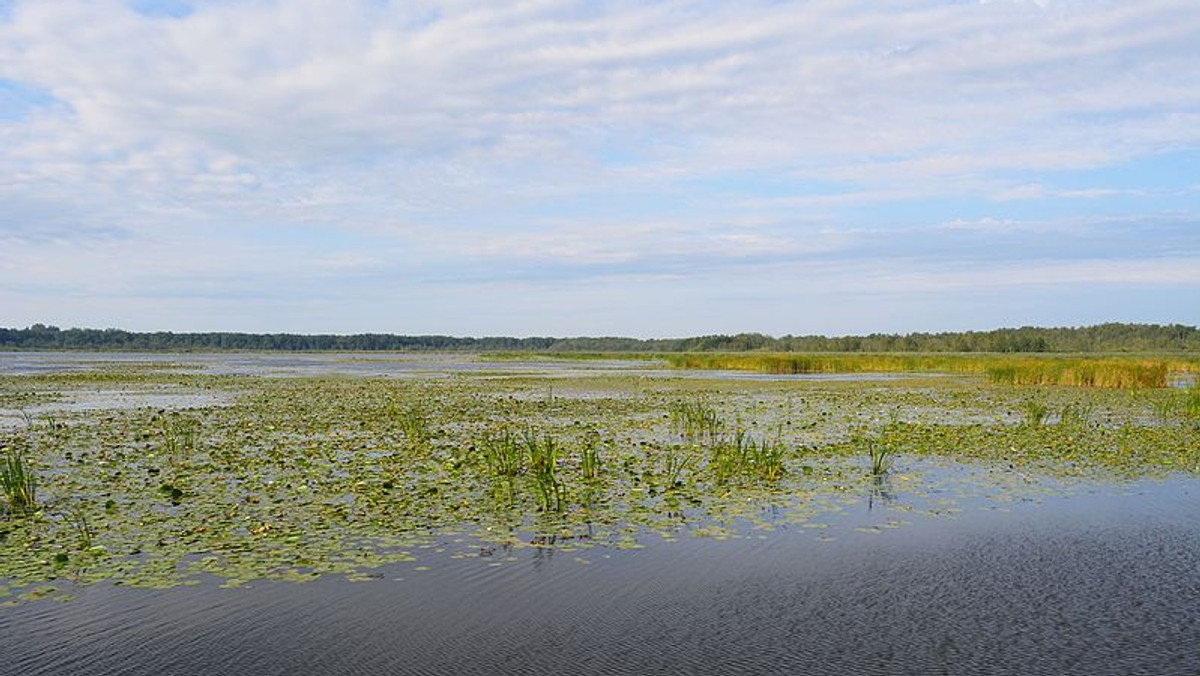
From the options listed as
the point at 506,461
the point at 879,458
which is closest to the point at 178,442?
the point at 506,461

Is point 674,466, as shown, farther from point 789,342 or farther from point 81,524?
point 789,342

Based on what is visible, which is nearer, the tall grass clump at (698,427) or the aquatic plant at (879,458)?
the aquatic plant at (879,458)

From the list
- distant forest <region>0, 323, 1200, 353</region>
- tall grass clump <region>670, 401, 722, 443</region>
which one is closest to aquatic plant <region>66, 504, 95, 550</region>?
tall grass clump <region>670, 401, 722, 443</region>

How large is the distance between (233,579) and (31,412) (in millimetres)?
19574

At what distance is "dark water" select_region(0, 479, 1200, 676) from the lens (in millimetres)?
6348

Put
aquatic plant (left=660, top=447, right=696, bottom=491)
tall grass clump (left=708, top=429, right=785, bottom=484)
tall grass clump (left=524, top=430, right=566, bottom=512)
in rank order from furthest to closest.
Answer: tall grass clump (left=708, top=429, right=785, bottom=484) < aquatic plant (left=660, top=447, right=696, bottom=491) < tall grass clump (left=524, top=430, right=566, bottom=512)

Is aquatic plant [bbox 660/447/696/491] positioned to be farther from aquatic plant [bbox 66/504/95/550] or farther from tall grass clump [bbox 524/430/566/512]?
aquatic plant [bbox 66/504/95/550]

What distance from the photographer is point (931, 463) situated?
15445 mm

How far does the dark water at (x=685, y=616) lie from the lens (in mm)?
6348

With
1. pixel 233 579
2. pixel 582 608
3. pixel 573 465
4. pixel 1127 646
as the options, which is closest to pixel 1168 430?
pixel 573 465

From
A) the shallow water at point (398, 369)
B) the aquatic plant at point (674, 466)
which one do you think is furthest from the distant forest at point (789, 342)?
the aquatic plant at point (674, 466)

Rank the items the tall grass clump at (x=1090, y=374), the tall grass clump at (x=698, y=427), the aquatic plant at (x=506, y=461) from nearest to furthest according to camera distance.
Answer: the aquatic plant at (x=506, y=461) → the tall grass clump at (x=698, y=427) → the tall grass clump at (x=1090, y=374)

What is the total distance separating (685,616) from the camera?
290 inches

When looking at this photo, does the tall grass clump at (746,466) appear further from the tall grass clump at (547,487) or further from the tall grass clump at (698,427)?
the tall grass clump at (698,427)
